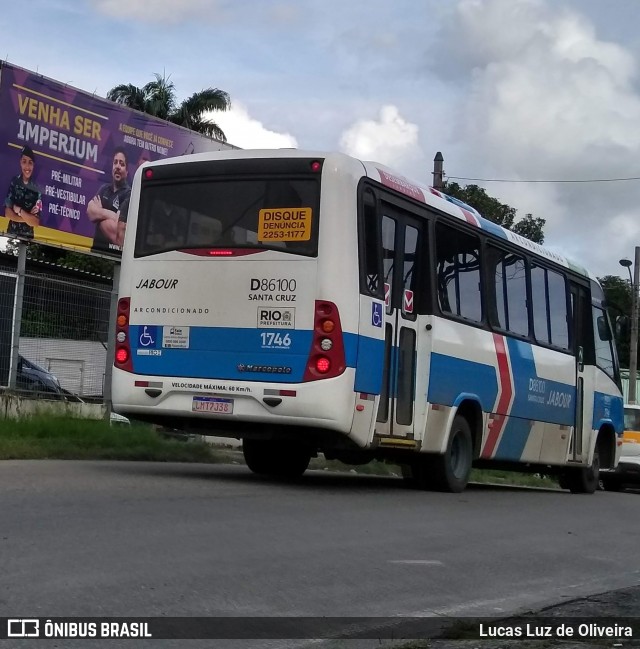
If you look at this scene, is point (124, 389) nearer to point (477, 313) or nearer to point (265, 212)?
point (265, 212)

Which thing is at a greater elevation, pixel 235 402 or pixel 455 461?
pixel 235 402

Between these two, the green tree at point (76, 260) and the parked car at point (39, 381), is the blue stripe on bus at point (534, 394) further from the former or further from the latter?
the green tree at point (76, 260)

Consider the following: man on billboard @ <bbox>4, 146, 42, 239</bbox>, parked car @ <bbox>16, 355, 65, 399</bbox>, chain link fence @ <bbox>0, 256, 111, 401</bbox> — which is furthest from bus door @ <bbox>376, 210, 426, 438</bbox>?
man on billboard @ <bbox>4, 146, 42, 239</bbox>

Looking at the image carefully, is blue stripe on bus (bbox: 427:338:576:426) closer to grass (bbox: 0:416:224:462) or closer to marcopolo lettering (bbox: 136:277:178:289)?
marcopolo lettering (bbox: 136:277:178:289)

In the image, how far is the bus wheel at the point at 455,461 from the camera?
13578mm

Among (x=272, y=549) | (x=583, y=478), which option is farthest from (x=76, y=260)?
(x=272, y=549)

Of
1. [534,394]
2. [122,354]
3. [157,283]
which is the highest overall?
[157,283]

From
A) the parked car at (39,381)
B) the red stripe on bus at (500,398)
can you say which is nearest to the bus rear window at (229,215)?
the red stripe on bus at (500,398)

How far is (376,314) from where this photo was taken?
1205 centimetres

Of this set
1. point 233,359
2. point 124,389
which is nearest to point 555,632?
point 233,359

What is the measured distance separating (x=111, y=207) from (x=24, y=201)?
2.33 metres

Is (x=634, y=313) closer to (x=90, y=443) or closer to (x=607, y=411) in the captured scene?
(x=607, y=411)

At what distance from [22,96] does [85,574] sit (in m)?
15.9

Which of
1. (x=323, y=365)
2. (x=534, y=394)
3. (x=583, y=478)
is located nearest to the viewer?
(x=323, y=365)
